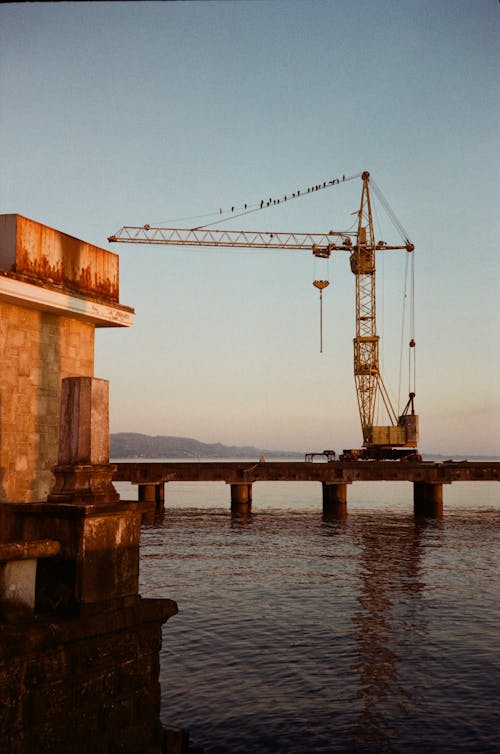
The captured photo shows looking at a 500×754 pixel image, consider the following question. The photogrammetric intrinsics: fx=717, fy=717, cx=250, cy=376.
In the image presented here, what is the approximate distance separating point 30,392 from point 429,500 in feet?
161

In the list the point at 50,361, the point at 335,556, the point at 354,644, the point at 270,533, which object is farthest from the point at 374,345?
the point at 50,361

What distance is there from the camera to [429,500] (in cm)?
5788

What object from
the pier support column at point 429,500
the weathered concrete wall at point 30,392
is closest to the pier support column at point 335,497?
the pier support column at point 429,500

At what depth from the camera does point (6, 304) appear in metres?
13.2

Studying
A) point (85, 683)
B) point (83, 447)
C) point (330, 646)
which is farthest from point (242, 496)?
point (85, 683)

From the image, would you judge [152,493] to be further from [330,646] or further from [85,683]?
[85,683]

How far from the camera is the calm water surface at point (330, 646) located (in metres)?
13.8

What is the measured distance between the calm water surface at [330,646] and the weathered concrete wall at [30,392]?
555cm

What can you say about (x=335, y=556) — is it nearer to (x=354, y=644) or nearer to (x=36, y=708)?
(x=354, y=644)

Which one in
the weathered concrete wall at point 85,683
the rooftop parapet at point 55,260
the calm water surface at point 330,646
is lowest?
the calm water surface at point 330,646

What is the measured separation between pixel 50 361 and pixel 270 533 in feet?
115

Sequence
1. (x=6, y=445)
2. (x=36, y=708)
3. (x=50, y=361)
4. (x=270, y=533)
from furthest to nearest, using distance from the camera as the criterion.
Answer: (x=270, y=533) < (x=50, y=361) < (x=6, y=445) < (x=36, y=708)

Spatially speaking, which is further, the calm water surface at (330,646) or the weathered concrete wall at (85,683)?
the calm water surface at (330,646)

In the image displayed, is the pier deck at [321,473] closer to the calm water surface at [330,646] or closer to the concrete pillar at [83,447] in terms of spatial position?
the calm water surface at [330,646]
